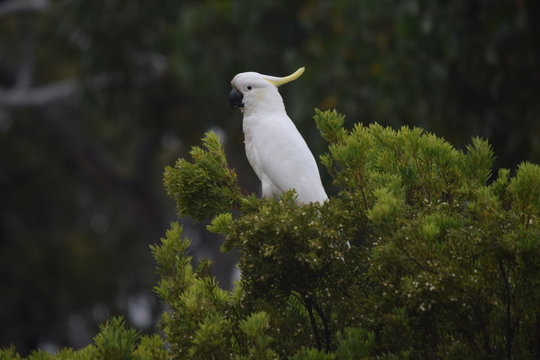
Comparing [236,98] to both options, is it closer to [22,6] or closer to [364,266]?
[364,266]

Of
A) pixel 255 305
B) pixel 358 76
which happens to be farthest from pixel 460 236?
pixel 358 76

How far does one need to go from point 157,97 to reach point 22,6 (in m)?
3.08

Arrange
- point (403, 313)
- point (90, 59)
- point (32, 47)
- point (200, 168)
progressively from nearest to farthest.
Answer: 1. point (403, 313)
2. point (200, 168)
3. point (90, 59)
4. point (32, 47)

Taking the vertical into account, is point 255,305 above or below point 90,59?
below

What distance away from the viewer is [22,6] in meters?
12.9

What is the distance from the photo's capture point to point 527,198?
8.04 ft

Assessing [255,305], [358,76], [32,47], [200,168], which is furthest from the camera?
[32,47]

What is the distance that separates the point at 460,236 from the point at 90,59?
27.5ft

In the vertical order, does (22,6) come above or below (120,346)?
above

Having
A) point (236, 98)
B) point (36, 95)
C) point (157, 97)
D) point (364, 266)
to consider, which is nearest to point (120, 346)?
point (364, 266)

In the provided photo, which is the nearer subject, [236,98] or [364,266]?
[364,266]

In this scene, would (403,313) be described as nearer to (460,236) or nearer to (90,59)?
(460,236)

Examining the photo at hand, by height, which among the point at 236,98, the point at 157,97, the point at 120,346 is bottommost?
the point at 120,346

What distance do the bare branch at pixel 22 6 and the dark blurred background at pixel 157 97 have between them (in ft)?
0.11
